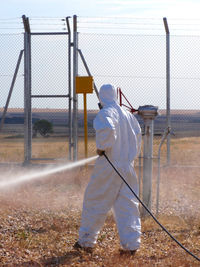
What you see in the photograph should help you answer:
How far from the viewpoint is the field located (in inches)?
240

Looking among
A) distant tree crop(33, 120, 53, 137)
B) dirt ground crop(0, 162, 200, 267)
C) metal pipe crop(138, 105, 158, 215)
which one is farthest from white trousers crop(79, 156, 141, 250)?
distant tree crop(33, 120, 53, 137)

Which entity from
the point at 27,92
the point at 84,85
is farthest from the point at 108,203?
the point at 27,92

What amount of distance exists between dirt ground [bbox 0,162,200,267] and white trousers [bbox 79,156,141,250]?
0.68ft

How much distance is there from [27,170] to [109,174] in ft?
15.9

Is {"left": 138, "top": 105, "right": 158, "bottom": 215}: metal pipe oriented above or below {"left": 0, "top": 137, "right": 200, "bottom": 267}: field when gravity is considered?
above

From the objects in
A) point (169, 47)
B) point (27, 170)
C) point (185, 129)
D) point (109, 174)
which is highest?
point (169, 47)

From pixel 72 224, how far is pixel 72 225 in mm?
40

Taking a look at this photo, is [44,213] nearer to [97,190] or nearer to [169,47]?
[97,190]

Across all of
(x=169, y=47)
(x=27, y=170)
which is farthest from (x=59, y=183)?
(x=169, y=47)

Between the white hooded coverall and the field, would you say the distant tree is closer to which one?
the field

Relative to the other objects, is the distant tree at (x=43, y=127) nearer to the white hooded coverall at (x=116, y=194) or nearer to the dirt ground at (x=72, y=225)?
the dirt ground at (x=72, y=225)

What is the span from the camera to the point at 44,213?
8094 millimetres

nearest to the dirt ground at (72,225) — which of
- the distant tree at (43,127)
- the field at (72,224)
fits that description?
the field at (72,224)

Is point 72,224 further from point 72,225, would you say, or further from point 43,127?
point 43,127
